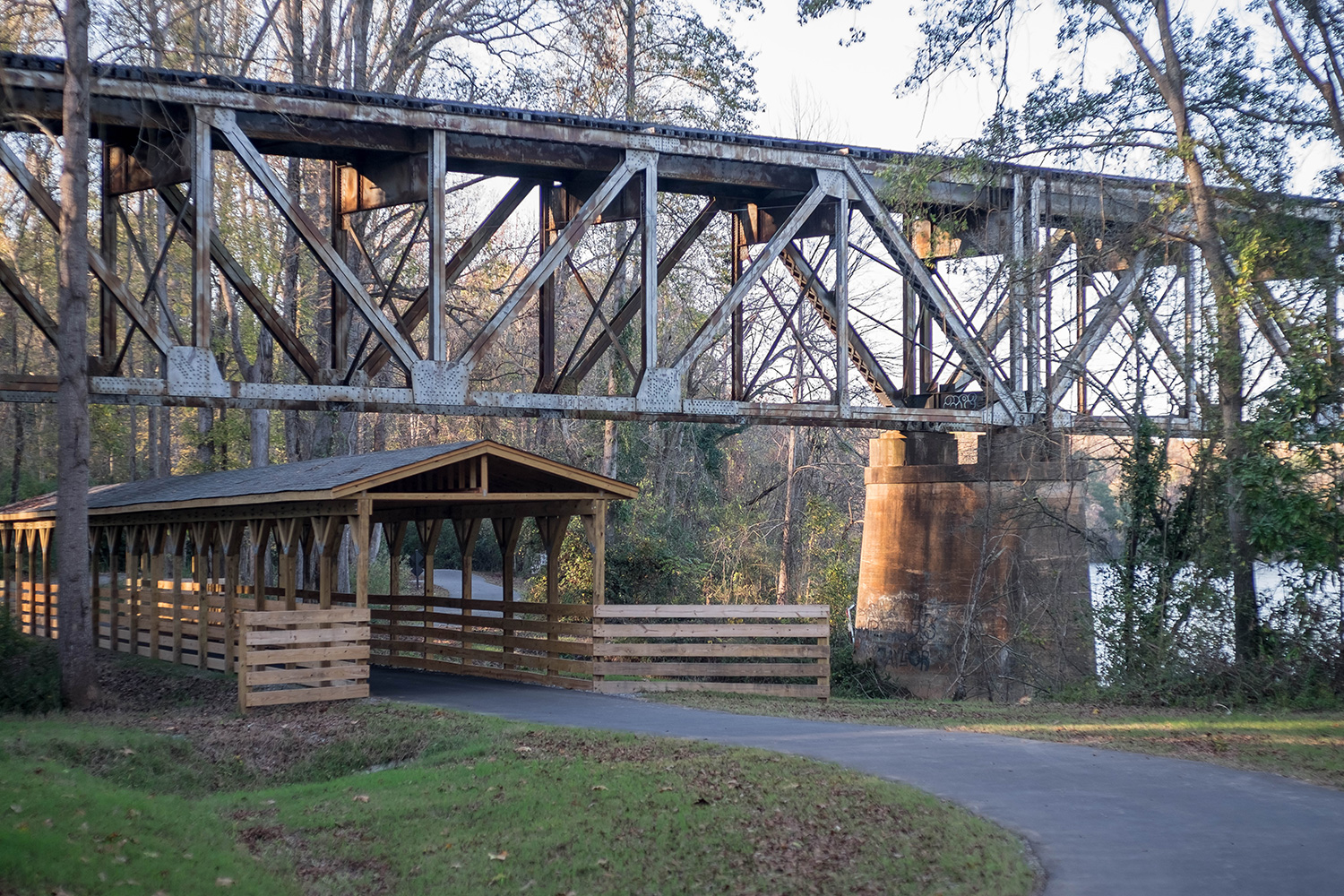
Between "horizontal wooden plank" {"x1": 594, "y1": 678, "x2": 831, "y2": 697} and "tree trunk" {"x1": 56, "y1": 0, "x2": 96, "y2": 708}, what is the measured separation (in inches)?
277

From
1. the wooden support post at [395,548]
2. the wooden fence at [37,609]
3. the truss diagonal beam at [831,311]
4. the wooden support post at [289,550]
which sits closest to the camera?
the wooden support post at [289,550]

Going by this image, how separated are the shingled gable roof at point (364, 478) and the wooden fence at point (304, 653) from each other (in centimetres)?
167

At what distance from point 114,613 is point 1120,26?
70.4ft

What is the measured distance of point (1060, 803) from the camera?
987 centimetres

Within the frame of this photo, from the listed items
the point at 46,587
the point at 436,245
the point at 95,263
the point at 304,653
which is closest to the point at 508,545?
the point at 304,653

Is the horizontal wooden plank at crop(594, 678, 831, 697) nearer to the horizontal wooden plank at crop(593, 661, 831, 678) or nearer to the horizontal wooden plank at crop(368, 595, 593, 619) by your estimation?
the horizontal wooden plank at crop(593, 661, 831, 678)

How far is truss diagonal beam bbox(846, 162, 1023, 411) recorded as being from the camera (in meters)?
19.1

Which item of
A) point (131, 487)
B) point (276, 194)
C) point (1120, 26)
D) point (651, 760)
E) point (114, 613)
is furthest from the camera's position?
point (131, 487)

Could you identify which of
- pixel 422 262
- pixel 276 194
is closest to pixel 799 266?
pixel 276 194

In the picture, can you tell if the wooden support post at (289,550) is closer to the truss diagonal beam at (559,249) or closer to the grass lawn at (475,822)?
the truss diagonal beam at (559,249)

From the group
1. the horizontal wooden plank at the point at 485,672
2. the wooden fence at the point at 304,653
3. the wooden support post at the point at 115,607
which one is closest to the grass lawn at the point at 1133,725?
the horizontal wooden plank at the point at 485,672

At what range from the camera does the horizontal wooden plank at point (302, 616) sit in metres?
15.7

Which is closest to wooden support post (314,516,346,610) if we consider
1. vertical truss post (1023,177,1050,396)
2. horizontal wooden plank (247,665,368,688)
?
horizontal wooden plank (247,665,368,688)

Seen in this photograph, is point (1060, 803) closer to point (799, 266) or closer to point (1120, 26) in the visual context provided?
point (799, 266)
